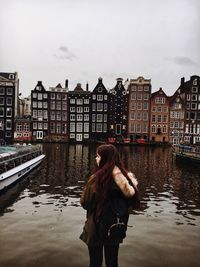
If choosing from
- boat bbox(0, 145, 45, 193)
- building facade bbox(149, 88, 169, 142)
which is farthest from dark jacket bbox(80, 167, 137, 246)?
building facade bbox(149, 88, 169, 142)

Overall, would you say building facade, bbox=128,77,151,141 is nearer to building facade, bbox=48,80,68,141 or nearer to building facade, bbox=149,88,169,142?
building facade, bbox=149,88,169,142

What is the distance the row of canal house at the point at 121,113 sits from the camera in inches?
3100

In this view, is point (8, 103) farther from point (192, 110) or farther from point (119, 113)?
point (192, 110)

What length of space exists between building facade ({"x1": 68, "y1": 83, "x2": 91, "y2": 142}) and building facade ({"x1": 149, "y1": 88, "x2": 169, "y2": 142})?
56.6 feet

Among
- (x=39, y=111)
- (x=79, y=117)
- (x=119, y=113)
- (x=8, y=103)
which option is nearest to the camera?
(x=8, y=103)

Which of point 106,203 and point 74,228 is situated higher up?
point 106,203

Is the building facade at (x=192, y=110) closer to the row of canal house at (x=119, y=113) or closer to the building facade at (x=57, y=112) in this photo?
the row of canal house at (x=119, y=113)

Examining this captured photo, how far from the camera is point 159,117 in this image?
7919 cm

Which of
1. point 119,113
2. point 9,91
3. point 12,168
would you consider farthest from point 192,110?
point 12,168

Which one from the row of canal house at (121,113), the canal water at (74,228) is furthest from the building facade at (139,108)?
the canal water at (74,228)

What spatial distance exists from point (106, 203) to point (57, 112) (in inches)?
3003

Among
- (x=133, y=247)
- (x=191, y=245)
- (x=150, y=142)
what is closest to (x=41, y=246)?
(x=133, y=247)

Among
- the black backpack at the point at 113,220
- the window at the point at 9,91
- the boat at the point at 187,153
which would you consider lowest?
the boat at the point at 187,153

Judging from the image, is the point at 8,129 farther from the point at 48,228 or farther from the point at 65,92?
the point at 48,228
